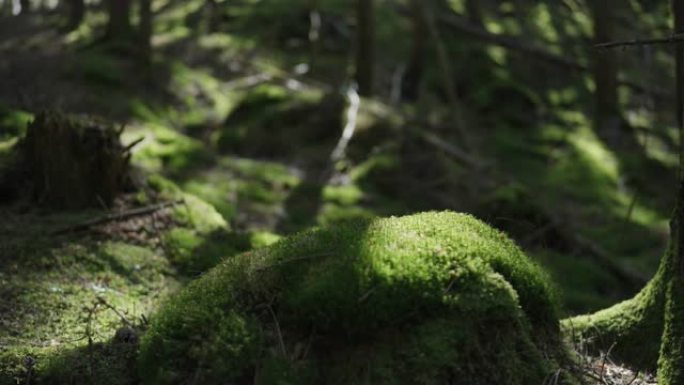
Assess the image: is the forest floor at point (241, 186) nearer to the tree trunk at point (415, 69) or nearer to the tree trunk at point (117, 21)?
the tree trunk at point (117, 21)

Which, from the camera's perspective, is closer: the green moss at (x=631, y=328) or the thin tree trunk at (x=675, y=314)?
the thin tree trunk at (x=675, y=314)

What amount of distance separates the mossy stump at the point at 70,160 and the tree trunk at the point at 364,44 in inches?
404

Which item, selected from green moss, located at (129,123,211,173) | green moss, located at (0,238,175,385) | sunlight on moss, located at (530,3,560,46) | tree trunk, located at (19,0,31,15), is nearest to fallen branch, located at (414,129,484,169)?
green moss, located at (129,123,211,173)

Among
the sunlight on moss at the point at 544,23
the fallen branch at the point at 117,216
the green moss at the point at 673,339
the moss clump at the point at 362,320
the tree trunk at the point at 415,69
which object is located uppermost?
the moss clump at the point at 362,320

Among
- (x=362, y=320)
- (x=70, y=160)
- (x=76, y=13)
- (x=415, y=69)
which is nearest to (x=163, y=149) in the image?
(x=70, y=160)

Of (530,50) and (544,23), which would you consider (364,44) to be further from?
(544,23)

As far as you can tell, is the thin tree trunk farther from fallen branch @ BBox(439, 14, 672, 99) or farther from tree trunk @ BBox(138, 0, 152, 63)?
fallen branch @ BBox(439, 14, 672, 99)

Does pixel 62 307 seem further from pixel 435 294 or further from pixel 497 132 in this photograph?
pixel 497 132

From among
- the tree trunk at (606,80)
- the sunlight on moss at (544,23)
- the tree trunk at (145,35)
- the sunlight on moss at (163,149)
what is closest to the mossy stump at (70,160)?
the sunlight on moss at (163,149)

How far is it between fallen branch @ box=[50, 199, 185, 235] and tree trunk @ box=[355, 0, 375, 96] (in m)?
10.2

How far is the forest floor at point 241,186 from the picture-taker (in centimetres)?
576

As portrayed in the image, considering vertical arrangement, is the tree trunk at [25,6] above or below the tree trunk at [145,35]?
below

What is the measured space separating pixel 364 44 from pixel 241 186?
6.33 metres

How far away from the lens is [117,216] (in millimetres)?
7359
